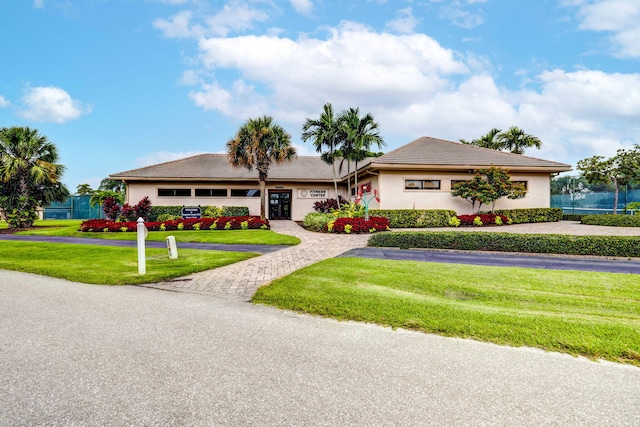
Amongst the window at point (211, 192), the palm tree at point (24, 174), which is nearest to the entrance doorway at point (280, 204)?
the window at point (211, 192)

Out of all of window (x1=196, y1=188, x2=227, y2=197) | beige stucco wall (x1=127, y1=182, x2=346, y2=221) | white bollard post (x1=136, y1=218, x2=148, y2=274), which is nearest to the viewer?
white bollard post (x1=136, y1=218, x2=148, y2=274)

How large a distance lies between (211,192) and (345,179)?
978 centimetres

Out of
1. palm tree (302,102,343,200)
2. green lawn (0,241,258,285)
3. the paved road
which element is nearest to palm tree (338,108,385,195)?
palm tree (302,102,343,200)

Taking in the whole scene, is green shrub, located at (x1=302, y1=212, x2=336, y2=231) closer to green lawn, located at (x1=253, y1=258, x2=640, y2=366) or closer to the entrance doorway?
the entrance doorway

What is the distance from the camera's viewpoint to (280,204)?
90.9ft

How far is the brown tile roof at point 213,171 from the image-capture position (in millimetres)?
24984

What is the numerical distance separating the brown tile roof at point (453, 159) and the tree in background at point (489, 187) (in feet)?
2.82

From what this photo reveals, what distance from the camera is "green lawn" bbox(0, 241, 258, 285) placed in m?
7.56

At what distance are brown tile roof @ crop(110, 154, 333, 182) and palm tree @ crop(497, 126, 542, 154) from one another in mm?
16201

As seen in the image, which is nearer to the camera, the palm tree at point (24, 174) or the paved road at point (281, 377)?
the paved road at point (281, 377)

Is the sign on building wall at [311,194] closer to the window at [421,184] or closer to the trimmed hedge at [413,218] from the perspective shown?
the window at [421,184]

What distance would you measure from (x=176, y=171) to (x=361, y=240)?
17.7 metres

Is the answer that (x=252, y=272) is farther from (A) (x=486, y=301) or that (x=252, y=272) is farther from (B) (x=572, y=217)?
(B) (x=572, y=217)

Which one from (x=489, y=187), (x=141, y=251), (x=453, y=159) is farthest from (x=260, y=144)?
(x=141, y=251)
